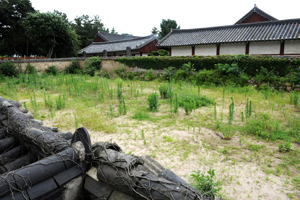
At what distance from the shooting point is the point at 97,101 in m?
7.63

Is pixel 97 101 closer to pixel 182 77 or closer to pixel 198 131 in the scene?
pixel 198 131

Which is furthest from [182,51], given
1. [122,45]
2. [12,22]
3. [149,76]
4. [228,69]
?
[12,22]

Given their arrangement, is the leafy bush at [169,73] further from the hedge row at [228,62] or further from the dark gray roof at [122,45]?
the dark gray roof at [122,45]

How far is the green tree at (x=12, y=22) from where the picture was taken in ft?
74.6

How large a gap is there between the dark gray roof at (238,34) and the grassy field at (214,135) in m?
7.19

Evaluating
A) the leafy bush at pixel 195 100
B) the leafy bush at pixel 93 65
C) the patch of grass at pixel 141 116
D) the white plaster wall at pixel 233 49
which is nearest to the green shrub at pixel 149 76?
the leafy bush at pixel 93 65

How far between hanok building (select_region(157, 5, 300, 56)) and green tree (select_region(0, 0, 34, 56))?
18.0 meters

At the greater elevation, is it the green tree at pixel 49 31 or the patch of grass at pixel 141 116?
the green tree at pixel 49 31

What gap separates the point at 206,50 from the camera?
50.6ft

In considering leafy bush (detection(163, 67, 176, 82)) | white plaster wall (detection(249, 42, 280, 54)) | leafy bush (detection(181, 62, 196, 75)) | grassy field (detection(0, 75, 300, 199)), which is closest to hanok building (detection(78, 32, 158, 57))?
leafy bush (detection(163, 67, 176, 82))

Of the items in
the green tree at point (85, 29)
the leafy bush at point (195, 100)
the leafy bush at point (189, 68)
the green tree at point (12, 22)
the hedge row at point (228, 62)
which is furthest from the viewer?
the green tree at point (85, 29)

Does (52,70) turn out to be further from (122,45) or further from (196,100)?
A: (196,100)

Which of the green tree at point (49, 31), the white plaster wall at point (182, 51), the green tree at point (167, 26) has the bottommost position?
the white plaster wall at point (182, 51)

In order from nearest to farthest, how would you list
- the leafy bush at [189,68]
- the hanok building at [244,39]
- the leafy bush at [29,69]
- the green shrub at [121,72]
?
the leafy bush at [189,68]
the hanok building at [244,39]
the green shrub at [121,72]
the leafy bush at [29,69]
